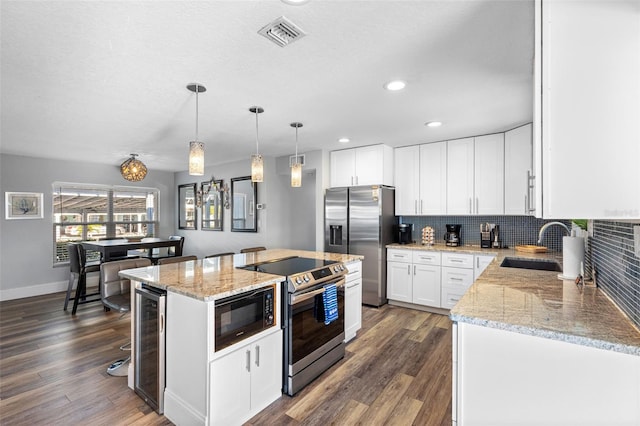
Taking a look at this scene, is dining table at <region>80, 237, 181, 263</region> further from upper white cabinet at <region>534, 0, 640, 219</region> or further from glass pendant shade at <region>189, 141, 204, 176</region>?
upper white cabinet at <region>534, 0, 640, 219</region>

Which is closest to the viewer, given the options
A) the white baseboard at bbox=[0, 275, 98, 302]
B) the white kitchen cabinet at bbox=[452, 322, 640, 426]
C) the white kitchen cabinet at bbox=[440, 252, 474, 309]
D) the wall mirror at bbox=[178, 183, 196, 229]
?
the white kitchen cabinet at bbox=[452, 322, 640, 426]

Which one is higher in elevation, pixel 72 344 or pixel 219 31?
pixel 219 31

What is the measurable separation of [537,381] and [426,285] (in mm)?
2888

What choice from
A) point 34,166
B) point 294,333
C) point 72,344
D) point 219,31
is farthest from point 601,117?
point 34,166


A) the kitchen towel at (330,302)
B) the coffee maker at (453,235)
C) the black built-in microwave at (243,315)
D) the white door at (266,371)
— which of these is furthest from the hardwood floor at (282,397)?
the coffee maker at (453,235)

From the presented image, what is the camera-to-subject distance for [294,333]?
2.28 m

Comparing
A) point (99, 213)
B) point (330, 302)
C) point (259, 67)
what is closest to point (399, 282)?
point (330, 302)

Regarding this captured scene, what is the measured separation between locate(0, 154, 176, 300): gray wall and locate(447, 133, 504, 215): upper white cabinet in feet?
20.7

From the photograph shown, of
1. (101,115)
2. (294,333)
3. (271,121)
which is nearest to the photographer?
(294,333)

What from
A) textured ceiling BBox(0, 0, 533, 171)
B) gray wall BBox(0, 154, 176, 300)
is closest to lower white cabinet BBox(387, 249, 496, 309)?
textured ceiling BBox(0, 0, 533, 171)

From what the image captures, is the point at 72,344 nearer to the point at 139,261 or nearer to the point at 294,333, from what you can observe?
the point at 139,261

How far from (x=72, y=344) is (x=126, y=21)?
3.25 meters

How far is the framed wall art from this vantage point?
4926 mm

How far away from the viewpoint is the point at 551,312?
4.66ft
